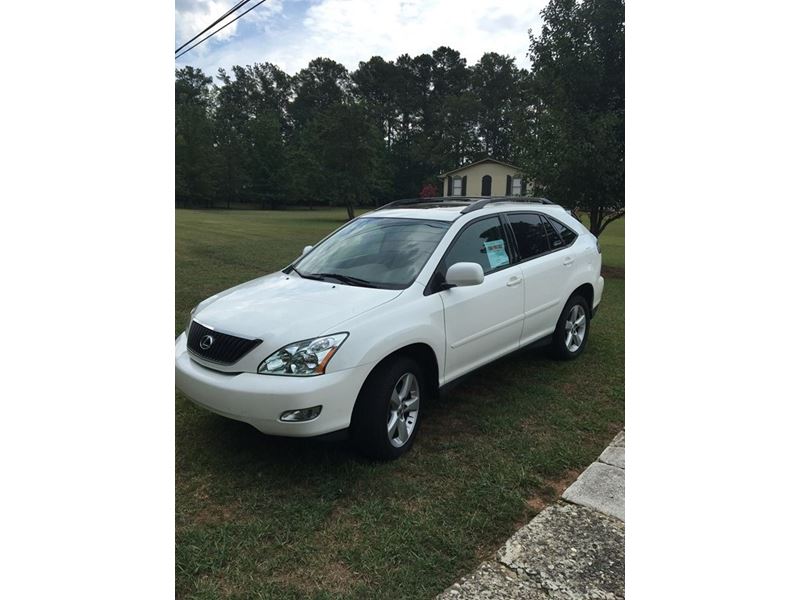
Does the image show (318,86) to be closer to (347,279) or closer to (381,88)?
(381,88)

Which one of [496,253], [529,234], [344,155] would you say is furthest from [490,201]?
[344,155]

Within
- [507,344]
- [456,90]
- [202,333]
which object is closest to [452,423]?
[507,344]

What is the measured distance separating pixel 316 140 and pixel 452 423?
3573 cm

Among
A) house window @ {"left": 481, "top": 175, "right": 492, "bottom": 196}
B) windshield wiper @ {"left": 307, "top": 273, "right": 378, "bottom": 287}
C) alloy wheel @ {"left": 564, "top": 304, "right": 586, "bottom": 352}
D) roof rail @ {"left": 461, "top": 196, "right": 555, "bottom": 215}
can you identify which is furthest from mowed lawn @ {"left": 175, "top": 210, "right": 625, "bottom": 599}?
house window @ {"left": 481, "top": 175, "right": 492, "bottom": 196}

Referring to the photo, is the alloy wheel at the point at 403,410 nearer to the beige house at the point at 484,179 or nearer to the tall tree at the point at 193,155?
the beige house at the point at 484,179

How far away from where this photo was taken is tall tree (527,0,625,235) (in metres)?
11.8

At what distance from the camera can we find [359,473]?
129 inches

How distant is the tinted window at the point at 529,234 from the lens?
4656 mm

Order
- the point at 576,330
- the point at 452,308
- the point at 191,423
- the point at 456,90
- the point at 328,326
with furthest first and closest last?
the point at 456,90 < the point at 576,330 < the point at 191,423 < the point at 452,308 < the point at 328,326

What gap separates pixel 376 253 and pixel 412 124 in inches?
2451

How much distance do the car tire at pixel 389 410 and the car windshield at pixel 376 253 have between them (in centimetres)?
62

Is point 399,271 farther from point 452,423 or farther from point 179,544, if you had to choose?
point 179,544

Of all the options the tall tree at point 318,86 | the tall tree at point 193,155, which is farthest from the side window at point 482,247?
the tall tree at point 318,86

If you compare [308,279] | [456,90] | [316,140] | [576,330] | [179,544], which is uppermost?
[456,90]
